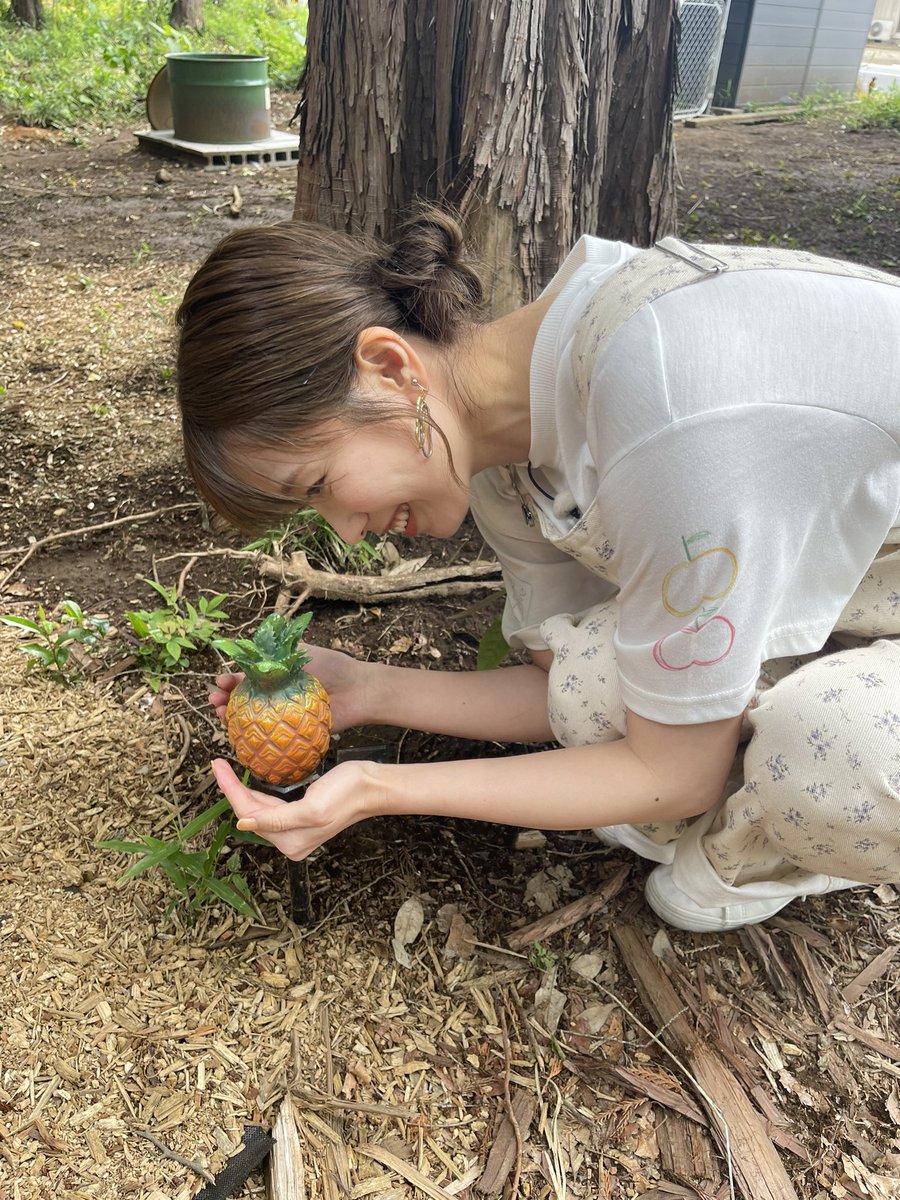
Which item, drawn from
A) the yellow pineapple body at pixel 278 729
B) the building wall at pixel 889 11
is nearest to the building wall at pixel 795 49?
the yellow pineapple body at pixel 278 729

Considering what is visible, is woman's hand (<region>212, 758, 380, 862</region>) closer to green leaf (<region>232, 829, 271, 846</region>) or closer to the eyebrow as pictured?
green leaf (<region>232, 829, 271, 846</region>)

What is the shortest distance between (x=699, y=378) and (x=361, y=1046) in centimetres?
124

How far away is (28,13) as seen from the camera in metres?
11.3

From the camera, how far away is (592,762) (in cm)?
157

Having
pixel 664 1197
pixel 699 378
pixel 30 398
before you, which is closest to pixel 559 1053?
pixel 664 1197

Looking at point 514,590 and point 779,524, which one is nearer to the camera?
point 779,524

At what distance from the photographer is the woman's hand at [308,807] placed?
1498mm

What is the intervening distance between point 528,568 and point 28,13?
12.6m

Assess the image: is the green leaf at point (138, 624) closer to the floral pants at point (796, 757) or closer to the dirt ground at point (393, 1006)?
the dirt ground at point (393, 1006)

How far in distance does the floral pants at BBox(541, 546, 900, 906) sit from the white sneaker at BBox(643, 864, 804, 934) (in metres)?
0.03

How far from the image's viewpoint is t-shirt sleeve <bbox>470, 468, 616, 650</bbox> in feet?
6.33

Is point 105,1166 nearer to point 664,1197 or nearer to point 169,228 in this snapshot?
point 664,1197

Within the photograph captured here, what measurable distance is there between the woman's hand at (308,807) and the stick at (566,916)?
49 cm

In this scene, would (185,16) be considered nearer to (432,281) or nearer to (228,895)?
(432,281)
